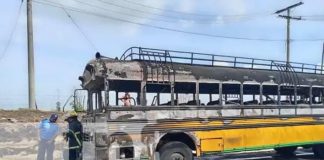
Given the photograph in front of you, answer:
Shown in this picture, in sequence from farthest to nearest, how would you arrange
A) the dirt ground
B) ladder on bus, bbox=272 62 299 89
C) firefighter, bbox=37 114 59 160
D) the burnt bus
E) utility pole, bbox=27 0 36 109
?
utility pole, bbox=27 0 36 109, the dirt ground, ladder on bus, bbox=272 62 299 89, firefighter, bbox=37 114 59 160, the burnt bus

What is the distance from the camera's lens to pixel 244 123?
1354cm

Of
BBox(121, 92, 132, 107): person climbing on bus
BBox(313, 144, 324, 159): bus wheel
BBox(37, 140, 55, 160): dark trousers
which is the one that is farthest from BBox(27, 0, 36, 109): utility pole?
BBox(313, 144, 324, 159): bus wheel

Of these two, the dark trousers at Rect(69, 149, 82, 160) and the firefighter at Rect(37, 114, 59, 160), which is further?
the firefighter at Rect(37, 114, 59, 160)

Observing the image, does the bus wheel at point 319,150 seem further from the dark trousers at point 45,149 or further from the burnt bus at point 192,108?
the dark trousers at point 45,149

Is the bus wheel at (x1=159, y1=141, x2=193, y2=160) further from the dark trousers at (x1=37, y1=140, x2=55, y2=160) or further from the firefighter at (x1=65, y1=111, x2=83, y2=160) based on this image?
the dark trousers at (x1=37, y1=140, x2=55, y2=160)

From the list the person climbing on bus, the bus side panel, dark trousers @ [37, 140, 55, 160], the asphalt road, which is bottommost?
the asphalt road

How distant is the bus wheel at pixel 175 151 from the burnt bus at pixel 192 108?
2 centimetres

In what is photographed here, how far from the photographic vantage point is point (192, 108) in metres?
12.5

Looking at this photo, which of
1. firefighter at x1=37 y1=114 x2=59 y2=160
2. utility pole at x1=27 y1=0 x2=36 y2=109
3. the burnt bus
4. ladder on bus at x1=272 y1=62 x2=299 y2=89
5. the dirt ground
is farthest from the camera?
utility pole at x1=27 y1=0 x2=36 y2=109

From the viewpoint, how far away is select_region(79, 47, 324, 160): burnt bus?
11.4 metres

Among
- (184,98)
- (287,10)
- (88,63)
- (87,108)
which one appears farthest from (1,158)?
(287,10)

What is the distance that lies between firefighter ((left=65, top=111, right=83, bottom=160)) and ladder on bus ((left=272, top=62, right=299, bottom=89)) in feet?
19.9

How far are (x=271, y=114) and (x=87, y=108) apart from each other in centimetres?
526

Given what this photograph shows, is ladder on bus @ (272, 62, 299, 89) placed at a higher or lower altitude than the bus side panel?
higher
